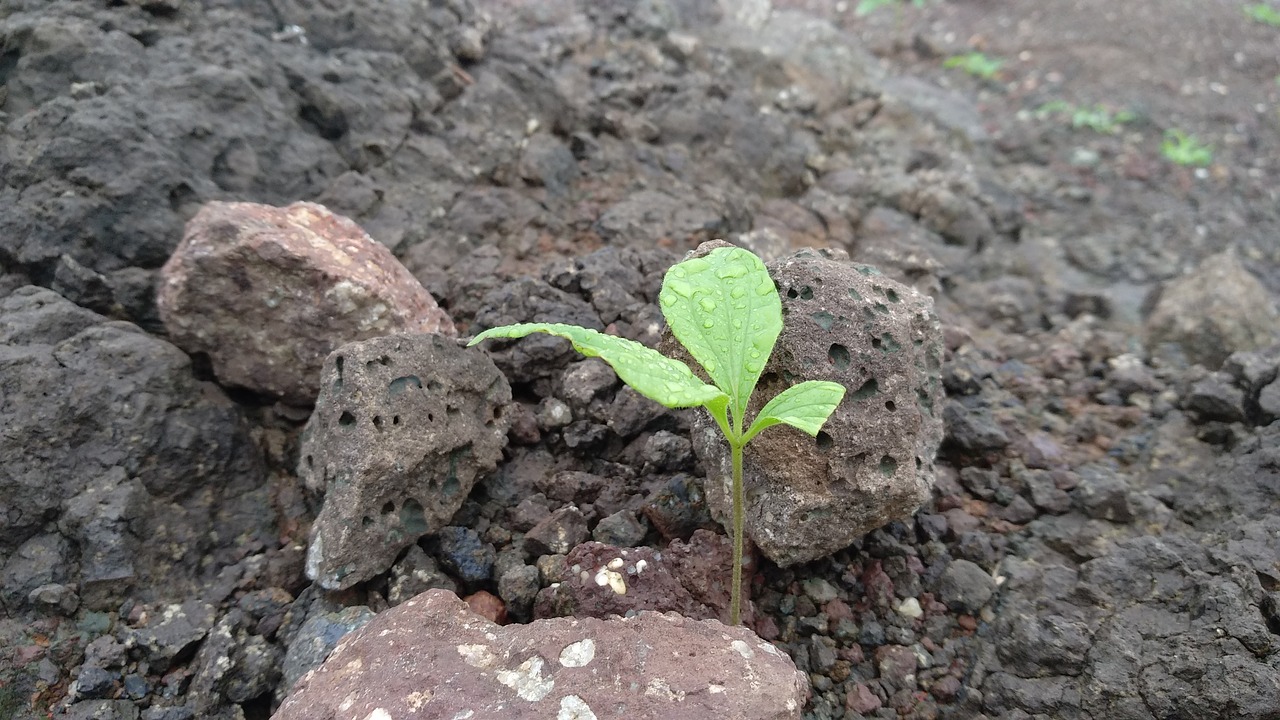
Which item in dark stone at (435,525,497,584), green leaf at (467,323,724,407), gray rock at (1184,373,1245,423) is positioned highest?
green leaf at (467,323,724,407)

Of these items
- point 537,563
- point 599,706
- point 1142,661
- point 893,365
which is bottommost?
point 537,563

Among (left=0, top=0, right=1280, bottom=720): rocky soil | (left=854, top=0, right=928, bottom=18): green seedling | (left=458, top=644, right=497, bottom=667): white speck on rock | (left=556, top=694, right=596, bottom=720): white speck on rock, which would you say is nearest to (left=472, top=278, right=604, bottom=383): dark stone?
(left=0, top=0, right=1280, bottom=720): rocky soil

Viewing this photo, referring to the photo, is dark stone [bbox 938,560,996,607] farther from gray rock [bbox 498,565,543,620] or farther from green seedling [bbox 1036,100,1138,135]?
green seedling [bbox 1036,100,1138,135]

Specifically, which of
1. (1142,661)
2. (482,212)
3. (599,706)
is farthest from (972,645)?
(482,212)

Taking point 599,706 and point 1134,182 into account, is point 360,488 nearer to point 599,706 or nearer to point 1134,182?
point 599,706

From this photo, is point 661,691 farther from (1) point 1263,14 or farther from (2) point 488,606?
(1) point 1263,14
